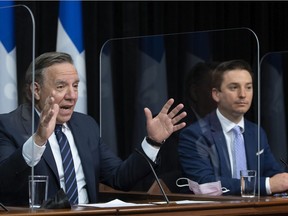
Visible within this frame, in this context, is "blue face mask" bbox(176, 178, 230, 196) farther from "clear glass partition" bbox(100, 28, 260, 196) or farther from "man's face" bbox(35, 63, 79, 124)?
"man's face" bbox(35, 63, 79, 124)

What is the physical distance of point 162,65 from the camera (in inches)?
202

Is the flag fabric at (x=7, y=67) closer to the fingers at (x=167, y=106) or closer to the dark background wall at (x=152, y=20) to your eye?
the fingers at (x=167, y=106)

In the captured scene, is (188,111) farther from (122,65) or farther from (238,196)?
(122,65)

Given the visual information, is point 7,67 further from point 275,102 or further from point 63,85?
point 275,102

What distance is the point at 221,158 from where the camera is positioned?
4.75 meters

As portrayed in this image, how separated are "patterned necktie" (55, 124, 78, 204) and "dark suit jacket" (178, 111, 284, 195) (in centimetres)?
67

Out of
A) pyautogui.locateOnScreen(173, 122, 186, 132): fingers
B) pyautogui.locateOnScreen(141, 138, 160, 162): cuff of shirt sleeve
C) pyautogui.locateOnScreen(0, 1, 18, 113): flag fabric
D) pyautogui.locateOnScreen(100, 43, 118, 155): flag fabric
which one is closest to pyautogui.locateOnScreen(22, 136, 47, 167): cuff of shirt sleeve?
pyautogui.locateOnScreen(0, 1, 18, 113): flag fabric

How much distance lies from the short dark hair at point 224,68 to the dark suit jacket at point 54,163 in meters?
0.57

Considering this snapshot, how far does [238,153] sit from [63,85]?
1.01m

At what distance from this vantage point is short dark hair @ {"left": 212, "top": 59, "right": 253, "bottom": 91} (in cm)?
470

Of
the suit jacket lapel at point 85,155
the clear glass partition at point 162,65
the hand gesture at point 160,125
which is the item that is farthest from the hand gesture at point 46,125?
the clear glass partition at point 162,65

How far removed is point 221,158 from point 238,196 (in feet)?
0.75

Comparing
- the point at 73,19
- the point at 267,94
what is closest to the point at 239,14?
the point at 73,19

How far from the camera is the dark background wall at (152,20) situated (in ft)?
21.1
